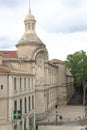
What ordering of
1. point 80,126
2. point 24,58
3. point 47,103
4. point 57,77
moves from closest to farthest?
1. point 80,126
2. point 24,58
3. point 47,103
4. point 57,77

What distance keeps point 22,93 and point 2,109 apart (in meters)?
6.30

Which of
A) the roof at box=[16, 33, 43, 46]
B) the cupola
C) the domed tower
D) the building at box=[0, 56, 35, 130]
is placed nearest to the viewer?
the building at box=[0, 56, 35, 130]

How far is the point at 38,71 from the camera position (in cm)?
6156

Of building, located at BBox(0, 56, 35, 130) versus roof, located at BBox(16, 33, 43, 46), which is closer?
building, located at BBox(0, 56, 35, 130)

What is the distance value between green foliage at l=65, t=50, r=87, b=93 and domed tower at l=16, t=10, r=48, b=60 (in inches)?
795

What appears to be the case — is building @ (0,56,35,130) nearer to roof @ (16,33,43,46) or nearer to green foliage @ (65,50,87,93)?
roof @ (16,33,43,46)

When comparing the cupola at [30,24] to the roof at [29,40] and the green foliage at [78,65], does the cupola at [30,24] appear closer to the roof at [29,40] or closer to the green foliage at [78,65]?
the roof at [29,40]

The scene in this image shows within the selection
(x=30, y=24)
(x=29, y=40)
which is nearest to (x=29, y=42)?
(x=29, y=40)

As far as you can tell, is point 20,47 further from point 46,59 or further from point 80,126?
point 80,126

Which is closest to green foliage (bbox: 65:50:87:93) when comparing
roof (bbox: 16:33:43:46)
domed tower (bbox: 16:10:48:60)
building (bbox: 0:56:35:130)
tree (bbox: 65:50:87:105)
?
tree (bbox: 65:50:87:105)

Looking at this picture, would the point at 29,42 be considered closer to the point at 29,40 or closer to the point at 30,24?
the point at 29,40

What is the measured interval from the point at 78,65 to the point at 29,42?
2301 centimetres

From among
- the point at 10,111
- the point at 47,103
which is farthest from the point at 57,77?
the point at 10,111

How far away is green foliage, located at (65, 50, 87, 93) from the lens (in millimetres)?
81000
